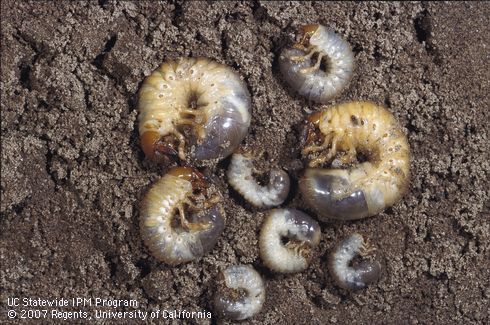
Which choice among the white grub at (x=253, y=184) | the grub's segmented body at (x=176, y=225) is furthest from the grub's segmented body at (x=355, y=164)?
the grub's segmented body at (x=176, y=225)

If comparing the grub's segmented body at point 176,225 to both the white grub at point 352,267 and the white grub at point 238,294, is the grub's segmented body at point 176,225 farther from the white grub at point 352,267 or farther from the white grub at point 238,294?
the white grub at point 352,267

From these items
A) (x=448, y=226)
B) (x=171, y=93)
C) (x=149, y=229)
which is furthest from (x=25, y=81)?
(x=448, y=226)

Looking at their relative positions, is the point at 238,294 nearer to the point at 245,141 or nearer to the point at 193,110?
the point at 245,141

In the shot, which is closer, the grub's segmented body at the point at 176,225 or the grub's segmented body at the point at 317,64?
the grub's segmented body at the point at 176,225

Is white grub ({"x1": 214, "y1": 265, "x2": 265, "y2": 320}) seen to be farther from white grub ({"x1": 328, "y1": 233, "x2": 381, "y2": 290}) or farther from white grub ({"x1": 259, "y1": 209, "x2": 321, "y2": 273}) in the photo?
white grub ({"x1": 328, "y1": 233, "x2": 381, "y2": 290})

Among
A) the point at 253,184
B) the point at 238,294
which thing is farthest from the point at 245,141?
the point at 238,294
